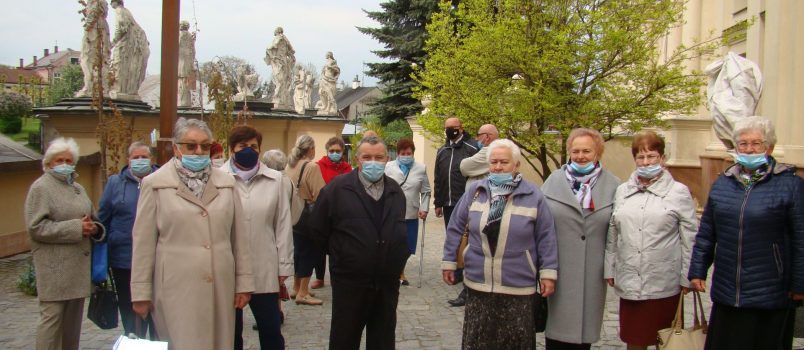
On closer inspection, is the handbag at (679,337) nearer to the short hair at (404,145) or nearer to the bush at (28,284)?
the short hair at (404,145)

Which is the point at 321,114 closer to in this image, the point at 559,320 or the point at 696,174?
the point at 696,174

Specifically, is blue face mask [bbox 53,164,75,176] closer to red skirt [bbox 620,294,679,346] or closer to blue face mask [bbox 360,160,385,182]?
blue face mask [bbox 360,160,385,182]

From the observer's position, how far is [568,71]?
39.0 feet

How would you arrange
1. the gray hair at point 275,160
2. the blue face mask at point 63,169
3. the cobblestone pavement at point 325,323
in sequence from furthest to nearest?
the gray hair at point 275,160 < the cobblestone pavement at point 325,323 < the blue face mask at point 63,169

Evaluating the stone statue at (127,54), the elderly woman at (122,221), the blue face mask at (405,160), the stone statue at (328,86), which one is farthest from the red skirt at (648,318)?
the stone statue at (328,86)

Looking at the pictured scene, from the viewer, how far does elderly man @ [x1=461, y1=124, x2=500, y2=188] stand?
325 inches

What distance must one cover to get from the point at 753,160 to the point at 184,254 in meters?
3.64

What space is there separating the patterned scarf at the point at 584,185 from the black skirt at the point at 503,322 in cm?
79

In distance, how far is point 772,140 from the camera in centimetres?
474

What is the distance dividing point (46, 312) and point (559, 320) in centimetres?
379

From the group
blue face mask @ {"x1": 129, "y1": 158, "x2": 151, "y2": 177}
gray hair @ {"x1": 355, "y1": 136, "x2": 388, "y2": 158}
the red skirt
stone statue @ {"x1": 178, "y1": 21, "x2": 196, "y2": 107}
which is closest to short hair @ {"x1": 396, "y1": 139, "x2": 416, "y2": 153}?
gray hair @ {"x1": 355, "y1": 136, "x2": 388, "y2": 158}

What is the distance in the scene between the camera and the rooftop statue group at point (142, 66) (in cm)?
1206

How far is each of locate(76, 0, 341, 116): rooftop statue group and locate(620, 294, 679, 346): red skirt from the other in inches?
305

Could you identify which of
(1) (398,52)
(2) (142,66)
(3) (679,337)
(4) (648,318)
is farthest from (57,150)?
(1) (398,52)
